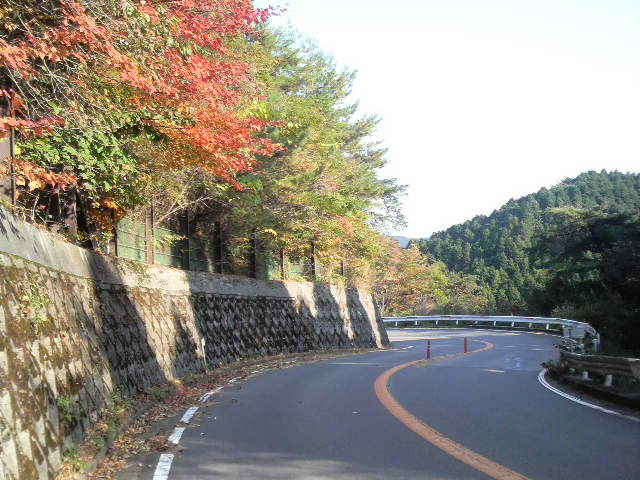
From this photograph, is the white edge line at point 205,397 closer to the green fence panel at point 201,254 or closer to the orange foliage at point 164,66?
the orange foliage at point 164,66

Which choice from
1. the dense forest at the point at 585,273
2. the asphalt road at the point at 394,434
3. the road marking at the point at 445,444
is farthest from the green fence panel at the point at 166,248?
the dense forest at the point at 585,273

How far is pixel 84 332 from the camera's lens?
9664mm

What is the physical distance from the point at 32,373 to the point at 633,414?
897 centimetres

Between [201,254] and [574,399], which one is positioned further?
[201,254]

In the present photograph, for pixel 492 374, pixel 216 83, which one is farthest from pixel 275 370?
pixel 216 83

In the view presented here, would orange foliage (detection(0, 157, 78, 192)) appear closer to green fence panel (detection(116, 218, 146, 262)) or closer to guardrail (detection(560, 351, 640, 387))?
green fence panel (detection(116, 218, 146, 262))

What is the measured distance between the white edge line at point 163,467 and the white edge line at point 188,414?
7.90 ft

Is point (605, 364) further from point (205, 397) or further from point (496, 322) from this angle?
point (496, 322)

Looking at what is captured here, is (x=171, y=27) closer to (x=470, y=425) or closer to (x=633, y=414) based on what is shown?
(x=470, y=425)

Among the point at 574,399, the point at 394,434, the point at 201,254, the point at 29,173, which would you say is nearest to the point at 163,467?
the point at 394,434

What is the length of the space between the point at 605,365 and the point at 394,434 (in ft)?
20.1

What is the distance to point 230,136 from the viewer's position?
1369cm

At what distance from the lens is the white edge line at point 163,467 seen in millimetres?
6670

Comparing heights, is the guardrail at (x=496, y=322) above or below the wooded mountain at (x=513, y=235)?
below
